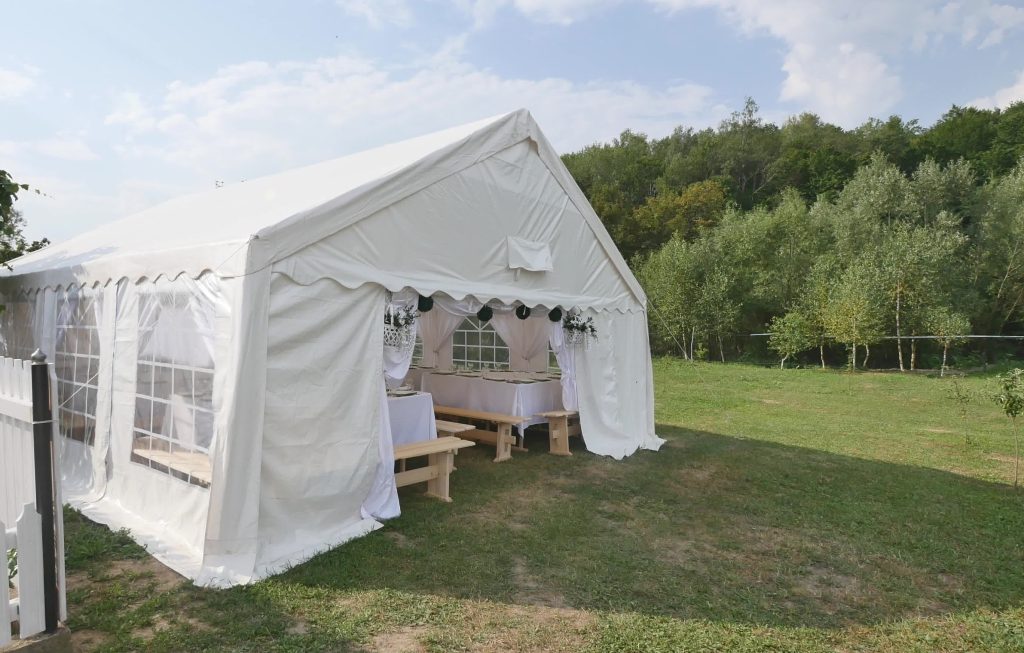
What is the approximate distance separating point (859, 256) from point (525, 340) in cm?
1548

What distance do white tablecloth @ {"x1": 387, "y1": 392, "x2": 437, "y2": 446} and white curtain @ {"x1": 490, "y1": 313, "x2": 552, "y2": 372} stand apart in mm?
3176

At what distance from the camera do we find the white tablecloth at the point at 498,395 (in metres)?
7.25

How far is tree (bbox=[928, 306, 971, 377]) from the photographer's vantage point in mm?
15906

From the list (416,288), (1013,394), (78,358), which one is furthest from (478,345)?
(1013,394)

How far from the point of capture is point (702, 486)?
5.80 m

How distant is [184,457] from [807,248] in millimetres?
22161

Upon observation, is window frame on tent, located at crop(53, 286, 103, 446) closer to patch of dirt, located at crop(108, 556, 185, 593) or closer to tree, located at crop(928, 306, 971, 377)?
patch of dirt, located at crop(108, 556, 185, 593)

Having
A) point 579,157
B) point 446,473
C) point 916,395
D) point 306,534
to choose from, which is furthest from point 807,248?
point 306,534

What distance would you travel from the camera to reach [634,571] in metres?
3.78

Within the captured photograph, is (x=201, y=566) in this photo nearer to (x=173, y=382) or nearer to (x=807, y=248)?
(x=173, y=382)

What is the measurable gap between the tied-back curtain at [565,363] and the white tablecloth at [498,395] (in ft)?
0.97

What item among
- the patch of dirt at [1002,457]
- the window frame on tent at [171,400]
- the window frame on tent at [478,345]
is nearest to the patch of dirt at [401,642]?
the window frame on tent at [171,400]

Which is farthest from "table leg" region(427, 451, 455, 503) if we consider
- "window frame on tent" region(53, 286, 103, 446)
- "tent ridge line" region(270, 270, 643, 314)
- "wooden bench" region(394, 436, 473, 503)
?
"window frame on tent" region(53, 286, 103, 446)

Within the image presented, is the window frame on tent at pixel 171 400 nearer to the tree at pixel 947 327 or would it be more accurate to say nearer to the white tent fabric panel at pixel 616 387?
the white tent fabric panel at pixel 616 387
